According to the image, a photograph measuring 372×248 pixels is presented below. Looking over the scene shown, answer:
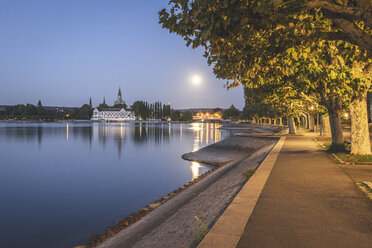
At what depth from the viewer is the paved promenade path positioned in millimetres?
5191

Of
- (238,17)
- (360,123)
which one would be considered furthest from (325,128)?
(238,17)

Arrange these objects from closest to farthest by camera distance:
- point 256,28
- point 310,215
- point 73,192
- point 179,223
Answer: point 310,215 → point 256,28 → point 179,223 → point 73,192

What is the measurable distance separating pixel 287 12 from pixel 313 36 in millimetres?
2582

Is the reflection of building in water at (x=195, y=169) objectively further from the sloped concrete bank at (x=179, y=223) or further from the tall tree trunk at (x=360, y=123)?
the tall tree trunk at (x=360, y=123)

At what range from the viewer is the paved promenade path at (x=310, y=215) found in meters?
5.19

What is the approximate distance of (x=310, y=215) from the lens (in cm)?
657

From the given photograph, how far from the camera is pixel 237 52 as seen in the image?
9922 millimetres

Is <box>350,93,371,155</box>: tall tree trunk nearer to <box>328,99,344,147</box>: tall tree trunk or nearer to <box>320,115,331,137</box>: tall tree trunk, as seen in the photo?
<box>328,99,344,147</box>: tall tree trunk

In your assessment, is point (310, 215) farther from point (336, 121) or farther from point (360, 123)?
point (336, 121)

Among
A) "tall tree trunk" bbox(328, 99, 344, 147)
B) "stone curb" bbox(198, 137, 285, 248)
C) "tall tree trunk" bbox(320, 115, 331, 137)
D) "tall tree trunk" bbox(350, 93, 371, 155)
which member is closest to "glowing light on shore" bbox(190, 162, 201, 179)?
"tall tree trunk" bbox(328, 99, 344, 147)

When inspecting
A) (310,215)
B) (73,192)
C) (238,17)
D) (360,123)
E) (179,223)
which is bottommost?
(73,192)

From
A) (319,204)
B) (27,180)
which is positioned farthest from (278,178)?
(27,180)

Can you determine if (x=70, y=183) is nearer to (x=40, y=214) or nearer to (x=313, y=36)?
(x=40, y=214)

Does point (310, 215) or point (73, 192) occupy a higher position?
point (310, 215)
